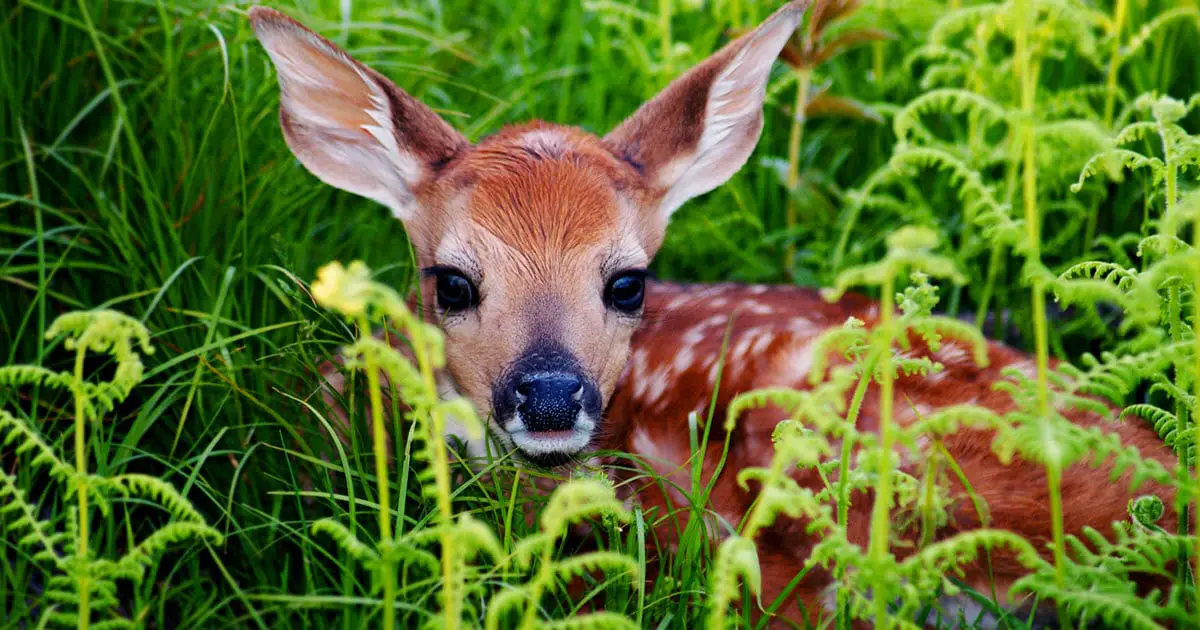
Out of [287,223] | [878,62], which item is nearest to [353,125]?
[287,223]

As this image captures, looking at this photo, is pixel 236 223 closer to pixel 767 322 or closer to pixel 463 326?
pixel 463 326

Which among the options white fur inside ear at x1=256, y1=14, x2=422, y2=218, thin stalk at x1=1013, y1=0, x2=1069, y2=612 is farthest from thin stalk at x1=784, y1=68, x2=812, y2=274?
thin stalk at x1=1013, y1=0, x2=1069, y2=612

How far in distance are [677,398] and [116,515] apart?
127 centimetres

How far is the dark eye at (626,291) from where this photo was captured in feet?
10.1

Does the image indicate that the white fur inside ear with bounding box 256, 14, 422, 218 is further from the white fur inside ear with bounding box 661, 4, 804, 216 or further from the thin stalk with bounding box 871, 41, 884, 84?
the thin stalk with bounding box 871, 41, 884, 84

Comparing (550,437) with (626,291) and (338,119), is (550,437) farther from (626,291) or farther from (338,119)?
(338,119)

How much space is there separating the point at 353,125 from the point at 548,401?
1.00 meters

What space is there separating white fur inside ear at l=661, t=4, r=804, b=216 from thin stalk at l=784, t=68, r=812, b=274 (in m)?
0.51

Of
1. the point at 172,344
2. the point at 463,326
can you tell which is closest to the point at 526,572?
the point at 463,326

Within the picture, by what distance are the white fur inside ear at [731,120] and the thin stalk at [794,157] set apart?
511mm

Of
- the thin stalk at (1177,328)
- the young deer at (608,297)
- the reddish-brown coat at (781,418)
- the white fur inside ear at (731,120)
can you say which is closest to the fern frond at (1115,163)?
the thin stalk at (1177,328)

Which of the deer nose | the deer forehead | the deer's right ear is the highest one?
the deer's right ear

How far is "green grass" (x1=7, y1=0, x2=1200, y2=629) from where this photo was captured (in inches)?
102

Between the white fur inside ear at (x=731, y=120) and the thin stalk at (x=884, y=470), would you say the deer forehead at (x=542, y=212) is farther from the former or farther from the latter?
the thin stalk at (x=884, y=470)
